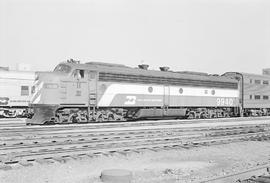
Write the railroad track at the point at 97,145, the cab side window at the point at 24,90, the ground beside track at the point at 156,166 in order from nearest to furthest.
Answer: the ground beside track at the point at 156,166
the railroad track at the point at 97,145
the cab side window at the point at 24,90

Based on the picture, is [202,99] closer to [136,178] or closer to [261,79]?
[261,79]

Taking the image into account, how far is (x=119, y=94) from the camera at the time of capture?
2088cm

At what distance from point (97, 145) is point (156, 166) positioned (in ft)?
9.82

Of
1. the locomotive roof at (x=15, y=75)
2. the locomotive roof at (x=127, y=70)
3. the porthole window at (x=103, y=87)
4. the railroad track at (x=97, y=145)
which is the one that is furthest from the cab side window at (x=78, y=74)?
the locomotive roof at (x=15, y=75)

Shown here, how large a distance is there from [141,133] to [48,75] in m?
6.75

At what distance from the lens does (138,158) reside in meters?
10.3

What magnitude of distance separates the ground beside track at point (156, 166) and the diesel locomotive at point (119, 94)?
8.96 metres

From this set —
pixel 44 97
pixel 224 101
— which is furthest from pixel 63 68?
pixel 224 101

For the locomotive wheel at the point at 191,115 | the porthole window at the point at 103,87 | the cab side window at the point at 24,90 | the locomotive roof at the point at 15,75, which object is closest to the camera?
the porthole window at the point at 103,87

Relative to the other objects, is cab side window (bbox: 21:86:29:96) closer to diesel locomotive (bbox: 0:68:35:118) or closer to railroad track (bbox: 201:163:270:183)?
diesel locomotive (bbox: 0:68:35:118)

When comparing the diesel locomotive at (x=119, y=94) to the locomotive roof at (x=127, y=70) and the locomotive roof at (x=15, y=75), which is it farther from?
the locomotive roof at (x=15, y=75)

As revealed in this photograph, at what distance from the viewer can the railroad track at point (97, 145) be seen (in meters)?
9.58

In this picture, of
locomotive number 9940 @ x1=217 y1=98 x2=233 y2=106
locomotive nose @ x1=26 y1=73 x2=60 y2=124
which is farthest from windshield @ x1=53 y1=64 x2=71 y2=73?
locomotive number 9940 @ x1=217 y1=98 x2=233 y2=106

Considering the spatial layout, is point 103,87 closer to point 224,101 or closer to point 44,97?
point 44,97
